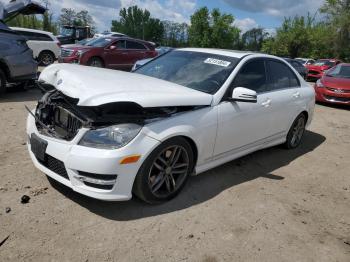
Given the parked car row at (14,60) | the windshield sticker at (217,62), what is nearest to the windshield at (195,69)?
the windshield sticker at (217,62)

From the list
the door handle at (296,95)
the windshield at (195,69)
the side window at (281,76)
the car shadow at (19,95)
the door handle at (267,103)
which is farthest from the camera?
the car shadow at (19,95)

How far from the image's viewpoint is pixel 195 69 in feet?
15.4

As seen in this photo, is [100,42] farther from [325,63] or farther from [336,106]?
[325,63]

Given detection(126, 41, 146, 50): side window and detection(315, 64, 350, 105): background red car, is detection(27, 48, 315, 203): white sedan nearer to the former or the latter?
detection(315, 64, 350, 105): background red car

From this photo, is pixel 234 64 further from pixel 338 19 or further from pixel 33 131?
pixel 338 19

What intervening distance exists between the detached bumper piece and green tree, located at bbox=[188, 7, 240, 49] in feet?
193

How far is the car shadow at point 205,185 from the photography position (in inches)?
145

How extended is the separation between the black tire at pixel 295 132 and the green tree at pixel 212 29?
182 ft

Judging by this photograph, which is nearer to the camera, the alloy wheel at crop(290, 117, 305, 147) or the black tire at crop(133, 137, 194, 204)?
the black tire at crop(133, 137, 194, 204)

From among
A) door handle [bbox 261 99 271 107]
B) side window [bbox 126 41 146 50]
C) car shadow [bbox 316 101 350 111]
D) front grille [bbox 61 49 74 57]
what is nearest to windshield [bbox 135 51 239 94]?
door handle [bbox 261 99 271 107]

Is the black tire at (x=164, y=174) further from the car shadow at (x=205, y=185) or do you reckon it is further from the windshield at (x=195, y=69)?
the windshield at (x=195, y=69)

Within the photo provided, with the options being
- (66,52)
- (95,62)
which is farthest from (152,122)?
(66,52)

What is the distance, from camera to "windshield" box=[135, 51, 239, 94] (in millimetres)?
4406

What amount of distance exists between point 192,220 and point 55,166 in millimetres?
1440
